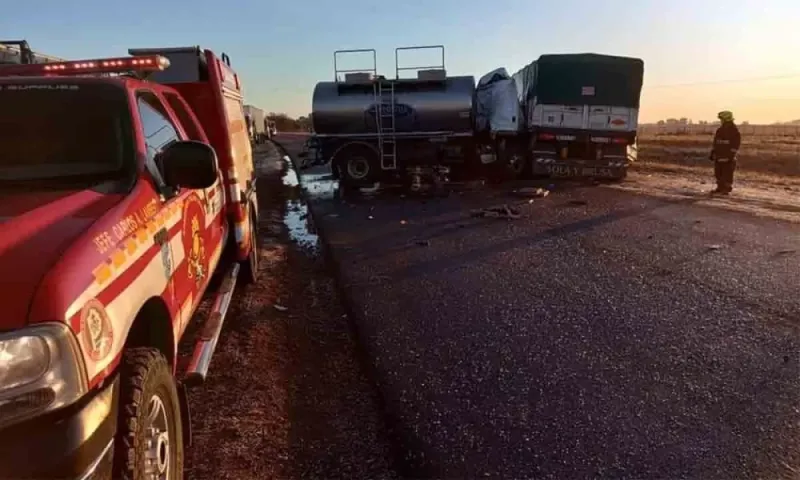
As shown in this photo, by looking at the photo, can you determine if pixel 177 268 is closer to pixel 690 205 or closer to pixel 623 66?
pixel 690 205

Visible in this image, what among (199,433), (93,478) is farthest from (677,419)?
(93,478)

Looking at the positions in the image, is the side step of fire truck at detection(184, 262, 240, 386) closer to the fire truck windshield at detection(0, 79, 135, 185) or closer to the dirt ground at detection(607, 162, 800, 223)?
the fire truck windshield at detection(0, 79, 135, 185)

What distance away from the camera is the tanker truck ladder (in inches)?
757

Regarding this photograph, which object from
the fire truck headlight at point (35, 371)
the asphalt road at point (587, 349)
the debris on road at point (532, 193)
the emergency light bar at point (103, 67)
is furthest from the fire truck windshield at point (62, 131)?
the debris on road at point (532, 193)

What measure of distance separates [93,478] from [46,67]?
3.47 metres

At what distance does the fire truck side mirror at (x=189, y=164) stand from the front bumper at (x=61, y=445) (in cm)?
160

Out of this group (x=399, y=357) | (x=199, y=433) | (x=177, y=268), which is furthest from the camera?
(x=399, y=357)

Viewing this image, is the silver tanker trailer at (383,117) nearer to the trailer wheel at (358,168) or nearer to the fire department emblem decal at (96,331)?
the trailer wheel at (358,168)

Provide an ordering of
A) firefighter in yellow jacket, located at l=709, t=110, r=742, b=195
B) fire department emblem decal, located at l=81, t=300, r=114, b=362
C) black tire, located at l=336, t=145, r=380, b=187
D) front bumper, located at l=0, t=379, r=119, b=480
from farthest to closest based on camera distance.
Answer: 1. black tire, located at l=336, t=145, r=380, b=187
2. firefighter in yellow jacket, located at l=709, t=110, r=742, b=195
3. fire department emblem decal, located at l=81, t=300, r=114, b=362
4. front bumper, located at l=0, t=379, r=119, b=480

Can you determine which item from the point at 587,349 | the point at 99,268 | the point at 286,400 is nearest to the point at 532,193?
the point at 587,349

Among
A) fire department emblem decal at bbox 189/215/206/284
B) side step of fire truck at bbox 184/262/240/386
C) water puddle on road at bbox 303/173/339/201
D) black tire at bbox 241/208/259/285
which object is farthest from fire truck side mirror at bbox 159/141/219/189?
water puddle on road at bbox 303/173/339/201

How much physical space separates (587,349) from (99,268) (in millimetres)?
3909

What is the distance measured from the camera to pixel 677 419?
413 cm

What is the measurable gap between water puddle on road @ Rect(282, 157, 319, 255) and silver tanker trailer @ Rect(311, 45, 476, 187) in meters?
1.93
